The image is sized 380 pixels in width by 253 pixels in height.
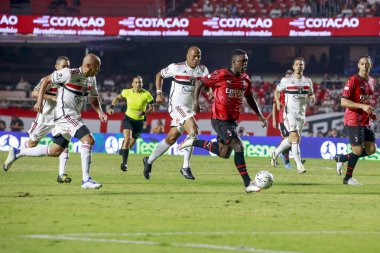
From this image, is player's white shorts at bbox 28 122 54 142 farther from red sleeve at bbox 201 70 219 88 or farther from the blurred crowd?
the blurred crowd

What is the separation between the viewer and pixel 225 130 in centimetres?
1616

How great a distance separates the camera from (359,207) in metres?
13.9

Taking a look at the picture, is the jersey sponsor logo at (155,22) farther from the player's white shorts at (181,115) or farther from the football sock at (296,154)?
the player's white shorts at (181,115)

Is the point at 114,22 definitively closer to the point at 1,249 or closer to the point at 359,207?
the point at 359,207

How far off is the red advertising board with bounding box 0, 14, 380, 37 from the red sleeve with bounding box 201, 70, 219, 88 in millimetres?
28100

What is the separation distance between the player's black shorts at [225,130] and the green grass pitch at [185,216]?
2.90 ft

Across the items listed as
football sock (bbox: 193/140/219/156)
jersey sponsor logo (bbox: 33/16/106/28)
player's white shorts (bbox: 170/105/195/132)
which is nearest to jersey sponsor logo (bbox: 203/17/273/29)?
jersey sponsor logo (bbox: 33/16/106/28)

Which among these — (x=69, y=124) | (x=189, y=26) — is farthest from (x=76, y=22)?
(x=69, y=124)

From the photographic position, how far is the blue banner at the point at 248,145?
110ft

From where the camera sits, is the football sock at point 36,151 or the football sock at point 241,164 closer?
the football sock at point 241,164

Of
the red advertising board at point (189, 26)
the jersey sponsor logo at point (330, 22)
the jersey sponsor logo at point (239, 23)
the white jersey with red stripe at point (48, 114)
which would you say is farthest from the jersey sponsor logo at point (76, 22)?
the white jersey with red stripe at point (48, 114)

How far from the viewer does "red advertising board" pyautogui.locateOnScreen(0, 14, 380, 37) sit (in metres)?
43.9

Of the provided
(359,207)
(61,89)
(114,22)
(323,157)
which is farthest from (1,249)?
(114,22)

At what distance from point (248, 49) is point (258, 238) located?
136 ft
